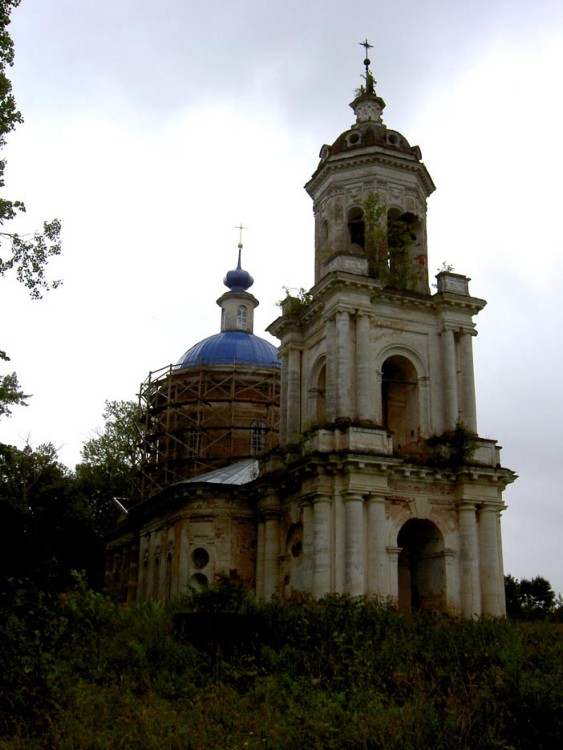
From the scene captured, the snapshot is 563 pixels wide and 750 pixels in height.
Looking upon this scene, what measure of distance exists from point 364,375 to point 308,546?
4363 mm

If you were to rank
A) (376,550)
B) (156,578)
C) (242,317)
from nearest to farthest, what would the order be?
(376,550), (156,578), (242,317)

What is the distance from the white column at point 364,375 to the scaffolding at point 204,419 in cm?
976

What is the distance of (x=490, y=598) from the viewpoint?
20344 millimetres

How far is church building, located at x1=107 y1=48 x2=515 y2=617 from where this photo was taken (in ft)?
65.0

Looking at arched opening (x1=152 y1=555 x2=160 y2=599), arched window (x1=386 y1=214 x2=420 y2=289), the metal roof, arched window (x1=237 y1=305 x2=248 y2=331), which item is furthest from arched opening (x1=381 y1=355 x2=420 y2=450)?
arched window (x1=237 y1=305 x2=248 y2=331)

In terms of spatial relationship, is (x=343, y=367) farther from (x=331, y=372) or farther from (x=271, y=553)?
(x=271, y=553)

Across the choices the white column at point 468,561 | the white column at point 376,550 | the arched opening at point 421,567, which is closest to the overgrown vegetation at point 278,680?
the white column at point 376,550

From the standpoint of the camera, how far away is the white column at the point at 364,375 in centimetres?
2088

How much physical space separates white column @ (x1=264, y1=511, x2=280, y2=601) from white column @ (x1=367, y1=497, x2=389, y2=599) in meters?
3.52

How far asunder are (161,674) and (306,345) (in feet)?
42.7

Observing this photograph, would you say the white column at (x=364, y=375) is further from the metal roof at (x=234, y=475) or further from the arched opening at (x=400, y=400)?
the metal roof at (x=234, y=475)

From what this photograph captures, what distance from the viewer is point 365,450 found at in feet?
65.4

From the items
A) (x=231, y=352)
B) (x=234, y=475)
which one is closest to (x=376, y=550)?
(x=234, y=475)

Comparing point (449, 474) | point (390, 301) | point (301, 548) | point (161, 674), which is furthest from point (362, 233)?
point (161, 674)
